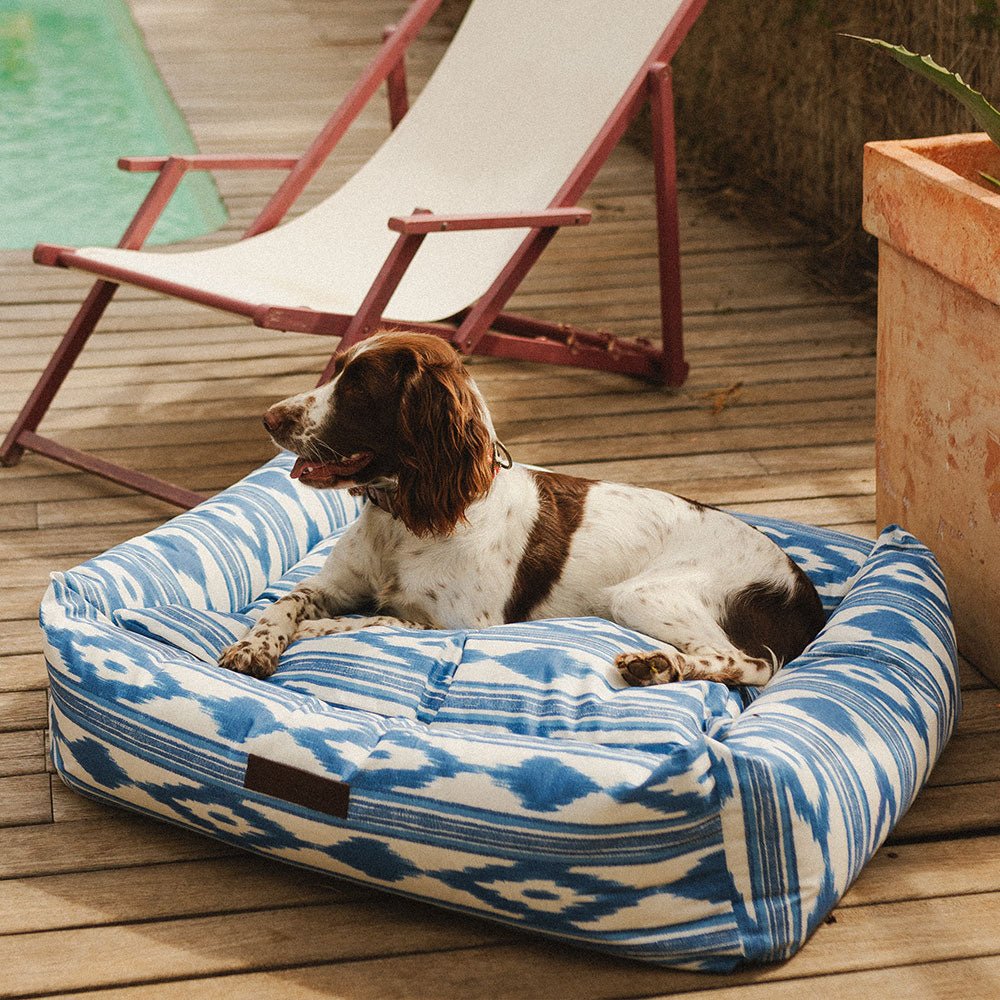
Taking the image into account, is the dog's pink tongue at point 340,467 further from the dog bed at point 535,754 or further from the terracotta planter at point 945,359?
the terracotta planter at point 945,359

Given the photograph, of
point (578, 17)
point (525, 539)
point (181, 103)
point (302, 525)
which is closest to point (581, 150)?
point (578, 17)

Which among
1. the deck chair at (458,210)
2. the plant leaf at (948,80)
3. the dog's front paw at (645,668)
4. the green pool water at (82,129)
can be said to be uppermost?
the plant leaf at (948,80)

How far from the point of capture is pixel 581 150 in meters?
4.10

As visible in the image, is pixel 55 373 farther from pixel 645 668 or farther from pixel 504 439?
pixel 645 668

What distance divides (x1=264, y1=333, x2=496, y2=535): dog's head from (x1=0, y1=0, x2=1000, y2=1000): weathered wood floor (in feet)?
2.06

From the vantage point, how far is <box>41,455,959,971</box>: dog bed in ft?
6.30

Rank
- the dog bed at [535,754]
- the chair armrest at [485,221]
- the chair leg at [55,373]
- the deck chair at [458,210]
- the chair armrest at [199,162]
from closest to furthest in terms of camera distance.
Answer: the dog bed at [535,754] < the chair armrest at [485,221] < the deck chair at [458,210] < the chair leg at [55,373] < the chair armrest at [199,162]

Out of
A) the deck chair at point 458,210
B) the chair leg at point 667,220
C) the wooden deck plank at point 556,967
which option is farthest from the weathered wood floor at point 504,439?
the deck chair at point 458,210

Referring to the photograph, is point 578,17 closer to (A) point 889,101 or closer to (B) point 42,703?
(A) point 889,101

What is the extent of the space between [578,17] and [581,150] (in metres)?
0.50

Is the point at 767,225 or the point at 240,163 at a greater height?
the point at 240,163

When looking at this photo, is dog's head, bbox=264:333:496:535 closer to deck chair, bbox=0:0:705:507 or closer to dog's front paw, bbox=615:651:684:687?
dog's front paw, bbox=615:651:684:687

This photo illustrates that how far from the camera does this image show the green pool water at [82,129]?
6.79 metres

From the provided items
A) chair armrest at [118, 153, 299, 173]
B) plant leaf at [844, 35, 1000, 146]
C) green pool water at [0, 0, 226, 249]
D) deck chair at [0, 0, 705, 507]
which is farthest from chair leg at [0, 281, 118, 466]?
green pool water at [0, 0, 226, 249]
